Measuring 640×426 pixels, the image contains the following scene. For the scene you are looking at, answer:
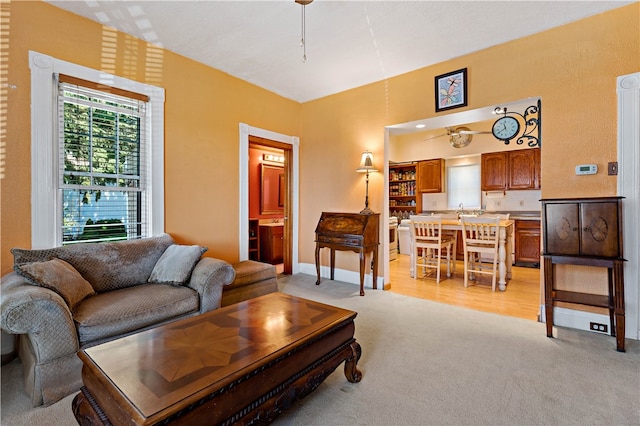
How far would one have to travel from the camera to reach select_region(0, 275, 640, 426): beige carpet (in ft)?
5.28

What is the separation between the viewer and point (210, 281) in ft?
8.21

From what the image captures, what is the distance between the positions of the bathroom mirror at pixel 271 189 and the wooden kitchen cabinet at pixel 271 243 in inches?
17.1

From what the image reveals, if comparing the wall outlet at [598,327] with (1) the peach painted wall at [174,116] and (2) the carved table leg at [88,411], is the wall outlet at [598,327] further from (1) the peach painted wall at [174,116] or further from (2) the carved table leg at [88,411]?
(1) the peach painted wall at [174,116]

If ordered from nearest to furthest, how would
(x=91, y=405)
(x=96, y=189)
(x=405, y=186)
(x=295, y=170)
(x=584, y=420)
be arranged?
(x=91, y=405) → (x=584, y=420) → (x=96, y=189) → (x=295, y=170) → (x=405, y=186)

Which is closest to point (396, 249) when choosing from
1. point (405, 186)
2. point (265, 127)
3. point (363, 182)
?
point (405, 186)

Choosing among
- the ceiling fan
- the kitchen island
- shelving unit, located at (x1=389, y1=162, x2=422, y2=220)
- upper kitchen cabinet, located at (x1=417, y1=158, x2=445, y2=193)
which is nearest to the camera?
the kitchen island

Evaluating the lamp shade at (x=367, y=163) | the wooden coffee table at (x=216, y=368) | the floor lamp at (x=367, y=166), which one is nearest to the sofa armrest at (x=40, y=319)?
the wooden coffee table at (x=216, y=368)

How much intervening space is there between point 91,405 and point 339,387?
50.9 inches

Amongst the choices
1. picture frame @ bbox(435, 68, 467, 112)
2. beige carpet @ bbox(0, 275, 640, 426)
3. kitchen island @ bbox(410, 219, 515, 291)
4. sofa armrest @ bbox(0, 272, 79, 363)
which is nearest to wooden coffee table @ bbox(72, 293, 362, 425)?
beige carpet @ bbox(0, 275, 640, 426)

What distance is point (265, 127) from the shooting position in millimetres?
4359

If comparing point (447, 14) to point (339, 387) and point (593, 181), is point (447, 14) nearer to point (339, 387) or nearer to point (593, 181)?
point (593, 181)

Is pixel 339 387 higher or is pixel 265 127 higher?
pixel 265 127

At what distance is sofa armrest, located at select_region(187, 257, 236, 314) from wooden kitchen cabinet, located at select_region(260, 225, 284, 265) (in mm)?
2852

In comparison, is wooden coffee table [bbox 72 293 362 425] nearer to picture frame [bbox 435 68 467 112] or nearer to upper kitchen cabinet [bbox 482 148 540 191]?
picture frame [bbox 435 68 467 112]
